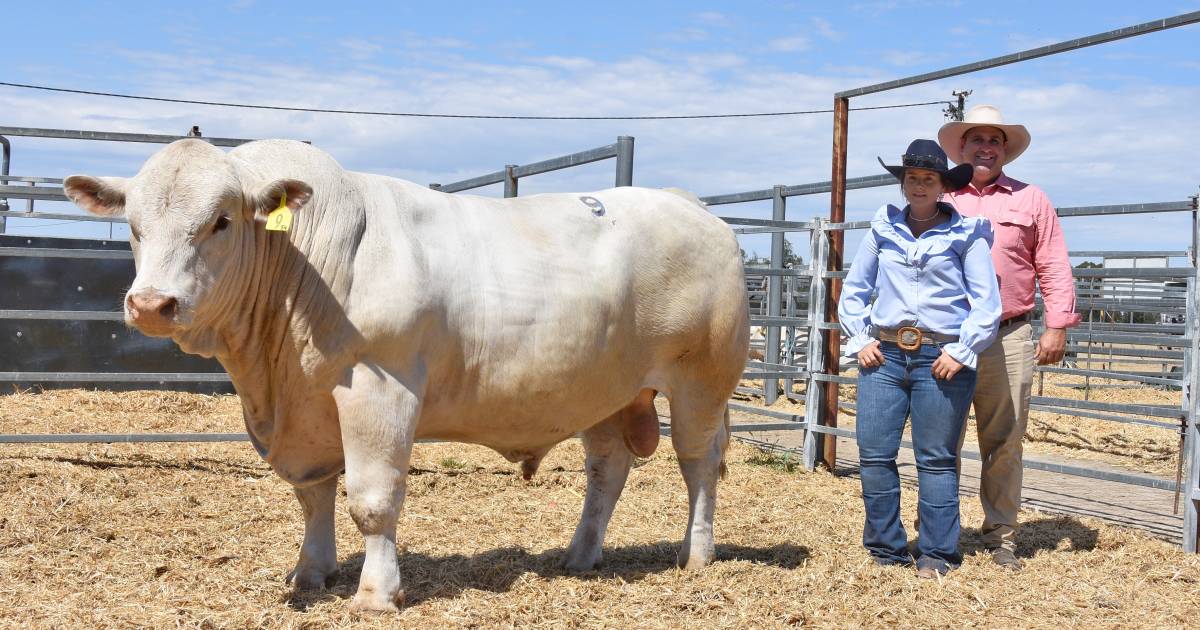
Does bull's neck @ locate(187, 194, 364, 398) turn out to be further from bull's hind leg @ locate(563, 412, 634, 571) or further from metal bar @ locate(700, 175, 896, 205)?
metal bar @ locate(700, 175, 896, 205)

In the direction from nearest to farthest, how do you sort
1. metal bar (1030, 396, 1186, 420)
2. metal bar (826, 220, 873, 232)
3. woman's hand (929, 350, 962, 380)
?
woman's hand (929, 350, 962, 380)
metal bar (1030, 396, 1186, 420)
metal bar (826, 220, 873, 232)

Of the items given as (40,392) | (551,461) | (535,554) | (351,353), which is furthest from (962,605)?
(40,392)

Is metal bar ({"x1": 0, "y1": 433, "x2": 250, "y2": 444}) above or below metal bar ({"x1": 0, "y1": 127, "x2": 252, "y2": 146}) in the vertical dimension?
below

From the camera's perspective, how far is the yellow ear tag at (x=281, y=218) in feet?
11.8

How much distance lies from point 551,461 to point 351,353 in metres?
3.93

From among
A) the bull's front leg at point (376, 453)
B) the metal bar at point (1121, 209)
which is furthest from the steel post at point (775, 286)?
the bull's front leg at point (376, 453)

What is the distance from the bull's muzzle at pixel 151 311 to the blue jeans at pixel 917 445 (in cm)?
290

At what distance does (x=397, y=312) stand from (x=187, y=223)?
2.49 feet

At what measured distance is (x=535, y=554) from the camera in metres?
5.04

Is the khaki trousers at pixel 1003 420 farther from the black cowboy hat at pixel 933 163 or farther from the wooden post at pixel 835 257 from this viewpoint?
the wooden post at pixel 835 257

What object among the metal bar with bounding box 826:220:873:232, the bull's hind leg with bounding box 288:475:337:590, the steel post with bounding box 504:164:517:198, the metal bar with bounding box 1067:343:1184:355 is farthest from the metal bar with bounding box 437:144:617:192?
the metal bar with bounding box 1067:343:1184:355

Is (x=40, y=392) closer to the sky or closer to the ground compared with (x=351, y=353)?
closer to the ground

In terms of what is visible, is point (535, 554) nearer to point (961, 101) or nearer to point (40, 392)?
point (40, 392)

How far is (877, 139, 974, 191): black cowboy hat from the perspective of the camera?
176 inches
